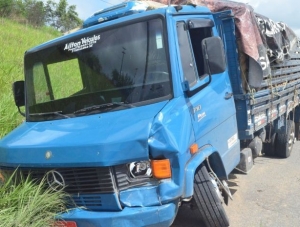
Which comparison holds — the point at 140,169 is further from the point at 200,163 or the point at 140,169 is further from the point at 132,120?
the point at 200,163

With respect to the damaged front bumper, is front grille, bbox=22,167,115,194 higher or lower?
higher

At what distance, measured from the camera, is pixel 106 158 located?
2926 mm

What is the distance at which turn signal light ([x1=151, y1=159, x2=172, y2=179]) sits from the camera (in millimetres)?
3002

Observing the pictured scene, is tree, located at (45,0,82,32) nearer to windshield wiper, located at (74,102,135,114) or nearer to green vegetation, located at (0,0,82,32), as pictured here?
green vegetation, located at (0,0,82,32)

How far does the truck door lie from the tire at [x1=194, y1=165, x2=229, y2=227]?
294mm

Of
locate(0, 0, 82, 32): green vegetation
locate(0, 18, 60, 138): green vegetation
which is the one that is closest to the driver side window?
locate(0, 18, 60, 138): green vegetation

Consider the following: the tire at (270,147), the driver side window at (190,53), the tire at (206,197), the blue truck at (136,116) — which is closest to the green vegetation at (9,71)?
the blue truck at (136,116)

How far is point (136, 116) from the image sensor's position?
3254mm

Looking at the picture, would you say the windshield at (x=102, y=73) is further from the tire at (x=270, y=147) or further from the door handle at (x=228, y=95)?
the tire at (x=270, y=147)

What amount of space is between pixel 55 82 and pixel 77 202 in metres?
1.72

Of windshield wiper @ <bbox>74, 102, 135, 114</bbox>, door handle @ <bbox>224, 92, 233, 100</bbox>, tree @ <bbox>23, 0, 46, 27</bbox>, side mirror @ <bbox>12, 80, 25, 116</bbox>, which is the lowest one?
door handle @ <bbox>224, 92, 233, 100</bbox>

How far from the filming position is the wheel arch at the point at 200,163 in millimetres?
3174

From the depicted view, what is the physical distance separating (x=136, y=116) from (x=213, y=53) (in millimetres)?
939

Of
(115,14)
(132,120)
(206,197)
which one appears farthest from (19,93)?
(206,197)
